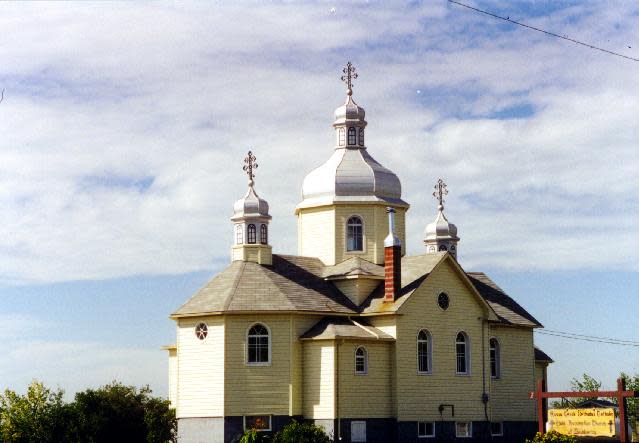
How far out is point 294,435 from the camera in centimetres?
4350

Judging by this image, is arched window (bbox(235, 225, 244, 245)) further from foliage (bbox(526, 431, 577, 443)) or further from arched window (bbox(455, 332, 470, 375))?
foliage (bbox(526, 431, 577, 443))

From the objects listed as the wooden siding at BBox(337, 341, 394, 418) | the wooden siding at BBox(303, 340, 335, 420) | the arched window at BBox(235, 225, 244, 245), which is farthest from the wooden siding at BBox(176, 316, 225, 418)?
the wooden siding at BBox(337, 341, 394, 418)

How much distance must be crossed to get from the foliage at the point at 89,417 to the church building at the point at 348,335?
5.69ft

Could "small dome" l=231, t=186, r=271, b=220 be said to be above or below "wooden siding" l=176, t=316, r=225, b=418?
above

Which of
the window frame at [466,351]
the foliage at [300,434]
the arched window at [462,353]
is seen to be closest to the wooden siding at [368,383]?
the foliage at [300,434]

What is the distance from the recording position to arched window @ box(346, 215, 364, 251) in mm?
53812

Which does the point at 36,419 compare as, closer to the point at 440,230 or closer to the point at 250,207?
the point at 250,207

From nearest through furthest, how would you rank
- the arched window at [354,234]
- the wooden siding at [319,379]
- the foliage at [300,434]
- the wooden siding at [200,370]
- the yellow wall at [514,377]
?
1. the foliage at [300,434]
2. the wooden siding at [319,379]
3. the wooden siding at [200,370]
4. the yellow wall at [514,377]
5. the arched window at [354,234]

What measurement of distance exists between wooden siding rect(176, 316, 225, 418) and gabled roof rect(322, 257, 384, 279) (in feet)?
21.3

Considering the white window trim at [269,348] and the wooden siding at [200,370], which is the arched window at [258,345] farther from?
the wooden siding at [200,370]

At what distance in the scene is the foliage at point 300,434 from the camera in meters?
43.5

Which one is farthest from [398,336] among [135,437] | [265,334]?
[135,437]

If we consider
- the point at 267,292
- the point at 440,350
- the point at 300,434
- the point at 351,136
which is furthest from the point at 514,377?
the point at 300,434

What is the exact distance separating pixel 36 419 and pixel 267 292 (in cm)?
1052
